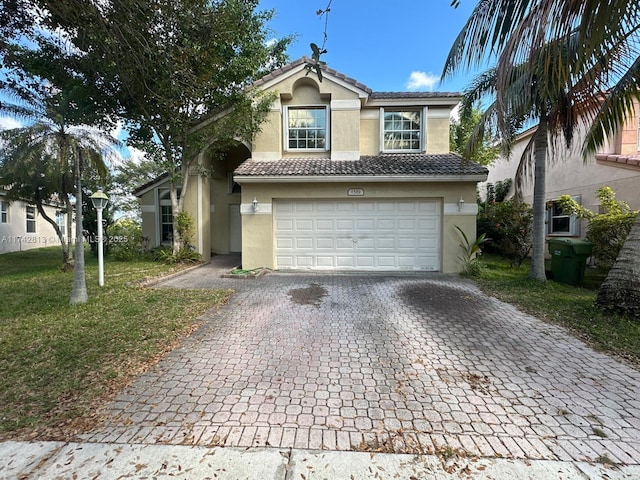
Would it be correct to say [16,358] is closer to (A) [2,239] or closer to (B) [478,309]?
(B) [478,309]

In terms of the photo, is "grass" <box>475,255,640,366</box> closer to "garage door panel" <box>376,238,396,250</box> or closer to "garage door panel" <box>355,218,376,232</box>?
"garage door panel" <box>376,238,396,250</box>

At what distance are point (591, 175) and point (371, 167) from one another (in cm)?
881

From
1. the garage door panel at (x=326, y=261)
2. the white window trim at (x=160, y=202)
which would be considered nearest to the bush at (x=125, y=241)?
the white window trim at (x=160, y=202)

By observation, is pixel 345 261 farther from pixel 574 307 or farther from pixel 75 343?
pixel 75 343

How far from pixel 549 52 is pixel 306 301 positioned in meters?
5.56

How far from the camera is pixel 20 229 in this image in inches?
738

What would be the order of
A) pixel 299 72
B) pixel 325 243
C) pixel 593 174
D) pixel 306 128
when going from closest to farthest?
pixel 325 243 < pixel 299 72 < pixel 593 174 < pixel 306 128

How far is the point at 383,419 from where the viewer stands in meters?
2.60

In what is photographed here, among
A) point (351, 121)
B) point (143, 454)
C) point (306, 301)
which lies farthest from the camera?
point (351, 121)

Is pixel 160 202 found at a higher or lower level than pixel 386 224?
higher

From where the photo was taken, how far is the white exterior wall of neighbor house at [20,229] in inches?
672

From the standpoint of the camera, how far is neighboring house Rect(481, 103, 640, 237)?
9531 mm

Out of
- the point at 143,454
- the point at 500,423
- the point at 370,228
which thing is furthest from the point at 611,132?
the point at 143,454

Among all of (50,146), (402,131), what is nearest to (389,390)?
(402,131)
